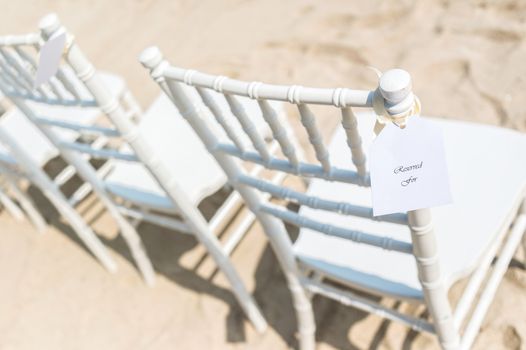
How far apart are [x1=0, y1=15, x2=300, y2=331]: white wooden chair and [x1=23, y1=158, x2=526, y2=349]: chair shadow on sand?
0.29ft

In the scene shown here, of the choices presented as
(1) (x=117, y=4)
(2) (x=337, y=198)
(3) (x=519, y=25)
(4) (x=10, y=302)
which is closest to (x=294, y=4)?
(3) (x=519, y=25)

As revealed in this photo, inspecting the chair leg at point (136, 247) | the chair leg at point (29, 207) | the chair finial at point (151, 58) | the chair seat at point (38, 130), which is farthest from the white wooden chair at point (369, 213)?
the chair leg at point (29, 207)

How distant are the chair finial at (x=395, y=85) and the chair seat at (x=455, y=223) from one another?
57cm

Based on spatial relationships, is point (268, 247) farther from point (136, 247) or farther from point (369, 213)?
point (369, 213)

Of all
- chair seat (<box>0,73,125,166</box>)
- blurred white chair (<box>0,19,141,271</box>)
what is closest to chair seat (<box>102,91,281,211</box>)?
blurred white chair (<box>0,19,141,271</box>)

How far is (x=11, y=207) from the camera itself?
2512 millimetres

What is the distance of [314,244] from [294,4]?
1.91 metres

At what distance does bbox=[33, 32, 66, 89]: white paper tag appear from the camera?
1136 millimetres

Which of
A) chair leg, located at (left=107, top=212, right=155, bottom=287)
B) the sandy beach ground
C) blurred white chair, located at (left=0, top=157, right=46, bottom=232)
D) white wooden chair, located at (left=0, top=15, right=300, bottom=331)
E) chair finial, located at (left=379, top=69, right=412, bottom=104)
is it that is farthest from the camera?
blurred white chair, located at (left=0, top=157, right=46, bottom=232)

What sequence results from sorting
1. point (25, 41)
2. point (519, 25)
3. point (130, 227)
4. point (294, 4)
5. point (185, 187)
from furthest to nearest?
point (294, 4), point (519, 25), point (130, 227), point (185, 187), point (25, 41)

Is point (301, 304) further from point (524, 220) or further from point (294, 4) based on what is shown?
point (294, 4)

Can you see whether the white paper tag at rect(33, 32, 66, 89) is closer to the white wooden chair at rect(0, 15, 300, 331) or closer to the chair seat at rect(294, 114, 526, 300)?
the white wooden chair at rect(0, 15, 300, 331)

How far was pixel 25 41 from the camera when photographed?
1.24 m

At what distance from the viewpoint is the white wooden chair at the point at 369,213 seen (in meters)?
0.88
